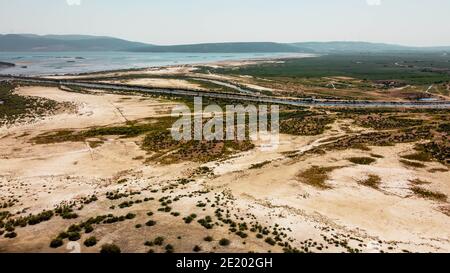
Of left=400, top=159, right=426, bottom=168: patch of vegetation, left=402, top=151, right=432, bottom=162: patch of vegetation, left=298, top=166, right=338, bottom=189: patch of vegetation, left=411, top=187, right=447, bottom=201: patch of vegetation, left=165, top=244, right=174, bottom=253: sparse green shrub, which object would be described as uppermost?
left=165, top=244, right=174, bottom=253: sparse green shrub

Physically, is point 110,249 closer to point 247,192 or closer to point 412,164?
point 247,192

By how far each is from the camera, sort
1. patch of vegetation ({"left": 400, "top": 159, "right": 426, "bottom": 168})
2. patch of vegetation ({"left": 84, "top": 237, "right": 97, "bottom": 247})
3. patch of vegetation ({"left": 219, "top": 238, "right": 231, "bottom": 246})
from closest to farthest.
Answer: patch of vegetation ({"left": 84, "top": 237, "right": 97, "bottom": 247}) < patch of vegetation ({"left": 219, "top": 238, "right": 231, "bottom": 246}) < patch of vegetation ({"left": 400, "top": 159, "right": 426, "bottom": 168})

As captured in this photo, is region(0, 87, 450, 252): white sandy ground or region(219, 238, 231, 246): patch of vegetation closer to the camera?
region(219, 238, 231, 246): patch of vegetation

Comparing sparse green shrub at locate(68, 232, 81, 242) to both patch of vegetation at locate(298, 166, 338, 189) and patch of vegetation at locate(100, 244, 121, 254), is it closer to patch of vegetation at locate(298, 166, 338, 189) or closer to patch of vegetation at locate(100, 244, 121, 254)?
patch of vegetation at locate(100, 244, 121, 254)

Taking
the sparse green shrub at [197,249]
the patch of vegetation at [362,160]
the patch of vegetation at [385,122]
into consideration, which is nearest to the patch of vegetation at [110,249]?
the sparse green shrub at [197,249]

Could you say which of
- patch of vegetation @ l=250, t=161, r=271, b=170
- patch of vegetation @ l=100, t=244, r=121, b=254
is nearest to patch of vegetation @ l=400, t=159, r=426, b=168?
patch of vegetation @ l=250, t=161, r=271, b=170

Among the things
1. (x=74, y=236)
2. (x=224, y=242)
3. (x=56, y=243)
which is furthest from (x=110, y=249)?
(x=224, y=242)
